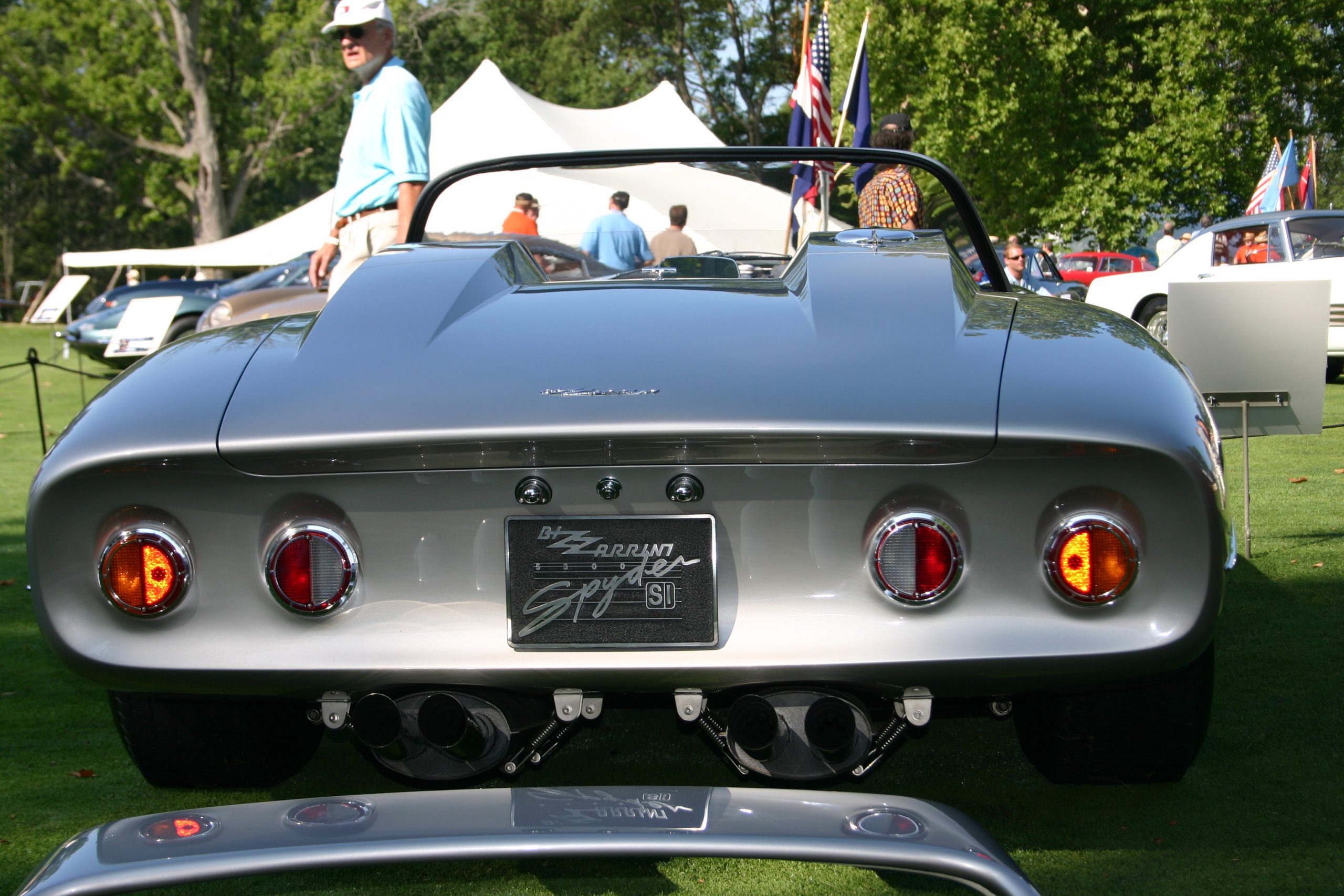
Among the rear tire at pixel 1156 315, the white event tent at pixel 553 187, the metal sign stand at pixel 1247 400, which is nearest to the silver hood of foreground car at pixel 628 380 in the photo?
the white event tent at pixel 553 187

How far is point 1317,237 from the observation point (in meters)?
11.6

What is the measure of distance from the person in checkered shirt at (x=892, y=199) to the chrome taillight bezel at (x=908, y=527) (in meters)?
2.67

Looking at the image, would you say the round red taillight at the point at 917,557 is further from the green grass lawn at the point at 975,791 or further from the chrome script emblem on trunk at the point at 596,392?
the green grass lawn at the point at 975,791

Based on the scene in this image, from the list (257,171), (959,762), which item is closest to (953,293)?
(959,762)

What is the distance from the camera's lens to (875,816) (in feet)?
3.03

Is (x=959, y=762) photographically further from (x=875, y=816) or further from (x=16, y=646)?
(x=16, y=646)

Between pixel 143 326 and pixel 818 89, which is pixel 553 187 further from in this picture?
pixel 818 89

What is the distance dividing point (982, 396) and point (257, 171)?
119 feet

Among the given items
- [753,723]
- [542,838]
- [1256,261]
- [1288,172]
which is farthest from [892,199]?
[1288,172]

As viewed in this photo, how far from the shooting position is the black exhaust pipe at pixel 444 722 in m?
1.92

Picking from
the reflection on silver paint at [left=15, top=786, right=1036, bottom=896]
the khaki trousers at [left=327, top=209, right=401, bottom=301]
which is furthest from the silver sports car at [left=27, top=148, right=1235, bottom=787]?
the khaki trousers at [left=327, top=209, right=401, bottom=301]

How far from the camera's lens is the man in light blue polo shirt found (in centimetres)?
446

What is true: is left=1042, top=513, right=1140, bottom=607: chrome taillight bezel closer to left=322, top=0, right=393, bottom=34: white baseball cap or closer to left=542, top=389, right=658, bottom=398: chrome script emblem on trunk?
left=542, top=389, right=658, bottom=398: chrome script emblem on trunk

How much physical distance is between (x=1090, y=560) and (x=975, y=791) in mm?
924
